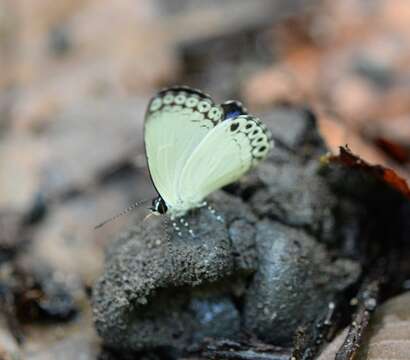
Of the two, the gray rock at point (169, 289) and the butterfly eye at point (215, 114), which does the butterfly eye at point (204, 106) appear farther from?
the gray rock at point (169, 289)

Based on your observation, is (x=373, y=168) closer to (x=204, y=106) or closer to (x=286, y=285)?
(x=286, y=285)

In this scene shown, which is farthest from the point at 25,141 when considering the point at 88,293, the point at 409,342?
the point at 409,342

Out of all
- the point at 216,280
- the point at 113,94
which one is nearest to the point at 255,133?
the point at 216,280

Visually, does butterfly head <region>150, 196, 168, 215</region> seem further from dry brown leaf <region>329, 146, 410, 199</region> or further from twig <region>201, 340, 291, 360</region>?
dry brown leaf <region>329, 146, 410, 199</region>

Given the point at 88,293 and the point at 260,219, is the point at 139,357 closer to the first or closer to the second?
the point at 88,293

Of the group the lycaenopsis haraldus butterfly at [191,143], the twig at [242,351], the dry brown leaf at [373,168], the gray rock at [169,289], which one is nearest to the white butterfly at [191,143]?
the lycaenopsis haraldus butterfly at [191,143]

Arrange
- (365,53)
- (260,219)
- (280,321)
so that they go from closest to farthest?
(280,321) < (260,219) < (365,53)

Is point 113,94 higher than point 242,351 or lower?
higher
